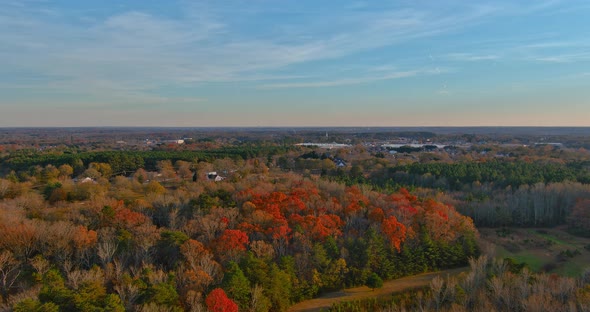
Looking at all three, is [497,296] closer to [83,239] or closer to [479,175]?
[83,239]

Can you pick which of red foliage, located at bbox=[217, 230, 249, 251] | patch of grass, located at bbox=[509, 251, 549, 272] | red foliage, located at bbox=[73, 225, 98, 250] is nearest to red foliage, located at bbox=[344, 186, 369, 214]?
red foliage, located at bbox=[217, 230, 249, 251]

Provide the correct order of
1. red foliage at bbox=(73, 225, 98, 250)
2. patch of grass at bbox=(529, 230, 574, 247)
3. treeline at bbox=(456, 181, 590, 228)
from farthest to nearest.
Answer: treeline at bbox=(456, 181, 590, 228), patch of grass at bbox=(529, 230, 574, 247), red foliage at bbox=(73, 225, 98, 250)

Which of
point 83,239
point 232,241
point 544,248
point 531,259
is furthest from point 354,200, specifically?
point 83,239

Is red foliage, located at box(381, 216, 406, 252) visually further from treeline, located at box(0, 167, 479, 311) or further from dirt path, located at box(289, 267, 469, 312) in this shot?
dirt path, located at box(289, 267, 469, 312)

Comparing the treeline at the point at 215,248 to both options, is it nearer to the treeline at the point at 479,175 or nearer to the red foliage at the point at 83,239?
the red foliage at the point at 83,239

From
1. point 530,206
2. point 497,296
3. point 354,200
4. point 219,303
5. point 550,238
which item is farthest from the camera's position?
point 530,206

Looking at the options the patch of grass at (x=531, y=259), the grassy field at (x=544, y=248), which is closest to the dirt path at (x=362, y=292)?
the patch of grass at (x=531, y=259)
